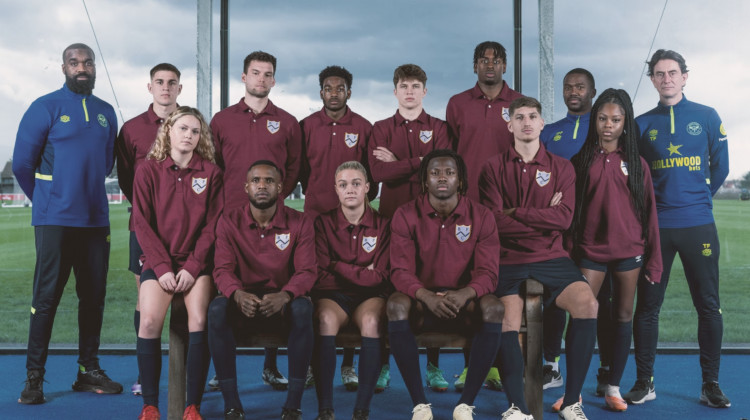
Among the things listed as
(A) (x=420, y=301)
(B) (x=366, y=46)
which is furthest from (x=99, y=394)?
(B) (x=366, y=46)

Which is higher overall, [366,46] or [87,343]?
[366,46]

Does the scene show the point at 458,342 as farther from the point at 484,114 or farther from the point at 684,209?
the point at 684,209

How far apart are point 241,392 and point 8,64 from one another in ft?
20.9

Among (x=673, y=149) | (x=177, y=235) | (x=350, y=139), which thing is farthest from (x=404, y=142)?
(x=673, y=149)

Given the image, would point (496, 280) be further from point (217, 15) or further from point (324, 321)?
point (217, 15)

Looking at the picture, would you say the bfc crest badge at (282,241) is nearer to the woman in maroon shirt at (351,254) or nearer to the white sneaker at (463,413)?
the woman in maroon shirt at (351,254)

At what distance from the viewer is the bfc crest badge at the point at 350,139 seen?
3.34 metres

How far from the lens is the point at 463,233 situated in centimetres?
277

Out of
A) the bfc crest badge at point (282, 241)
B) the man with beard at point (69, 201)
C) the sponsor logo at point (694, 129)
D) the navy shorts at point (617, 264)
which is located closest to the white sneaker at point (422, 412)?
the bfc crest badge at point (282, 241)

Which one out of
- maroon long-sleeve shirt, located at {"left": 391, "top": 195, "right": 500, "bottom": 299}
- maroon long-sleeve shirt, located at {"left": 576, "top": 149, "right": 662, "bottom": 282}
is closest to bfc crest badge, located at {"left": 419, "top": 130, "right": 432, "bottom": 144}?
maroon long-sleeve shirt, located at {"left": 391, "top": 195, "right": 500, "bottom": 299}

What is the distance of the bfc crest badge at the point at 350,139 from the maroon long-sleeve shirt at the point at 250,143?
10.2 inches

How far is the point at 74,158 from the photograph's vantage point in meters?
3.20

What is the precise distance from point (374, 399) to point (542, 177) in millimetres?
1385

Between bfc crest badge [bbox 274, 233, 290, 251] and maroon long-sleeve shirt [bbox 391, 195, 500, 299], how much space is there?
47cm
